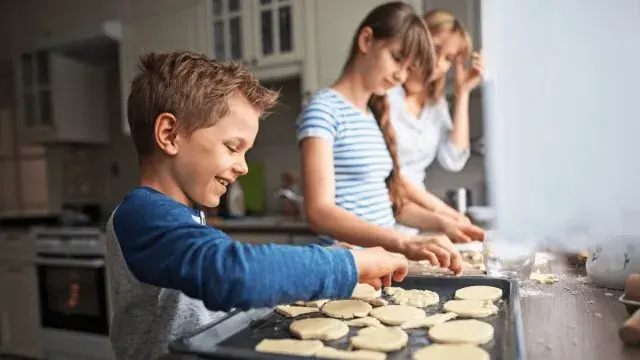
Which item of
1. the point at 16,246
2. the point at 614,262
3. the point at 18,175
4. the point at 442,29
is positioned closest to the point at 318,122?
the point at 614,262

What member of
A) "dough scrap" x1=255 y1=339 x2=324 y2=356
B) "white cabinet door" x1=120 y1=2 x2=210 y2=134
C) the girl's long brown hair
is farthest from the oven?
"dough scrap" x1=255 y1=339 x2=324 y2=356

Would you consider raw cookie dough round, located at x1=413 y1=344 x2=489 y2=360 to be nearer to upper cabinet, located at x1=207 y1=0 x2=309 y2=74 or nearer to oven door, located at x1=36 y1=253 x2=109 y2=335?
upper cabinet, located at x1=207 y1=0 x2=309 y2=74

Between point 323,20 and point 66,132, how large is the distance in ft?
5.68

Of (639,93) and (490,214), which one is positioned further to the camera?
(490,214)

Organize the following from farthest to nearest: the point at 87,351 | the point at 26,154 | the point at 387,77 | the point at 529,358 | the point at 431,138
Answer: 1. the point at 26,154
2. the point at 87,351
3. the point at 431,138
4. the point at 387,77
5. the point at 529,358

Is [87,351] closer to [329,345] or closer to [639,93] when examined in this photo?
[329,345]

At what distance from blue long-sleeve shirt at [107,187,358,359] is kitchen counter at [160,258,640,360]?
0.29 feet

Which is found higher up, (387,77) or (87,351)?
(387,77)

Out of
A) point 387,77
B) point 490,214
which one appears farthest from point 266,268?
point 490,214

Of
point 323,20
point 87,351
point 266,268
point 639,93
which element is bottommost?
point 87,351

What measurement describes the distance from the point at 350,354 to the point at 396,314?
166 mm

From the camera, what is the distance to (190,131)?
742mm

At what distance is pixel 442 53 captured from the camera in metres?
2.05

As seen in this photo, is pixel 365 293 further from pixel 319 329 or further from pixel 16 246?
pixel 16 246
